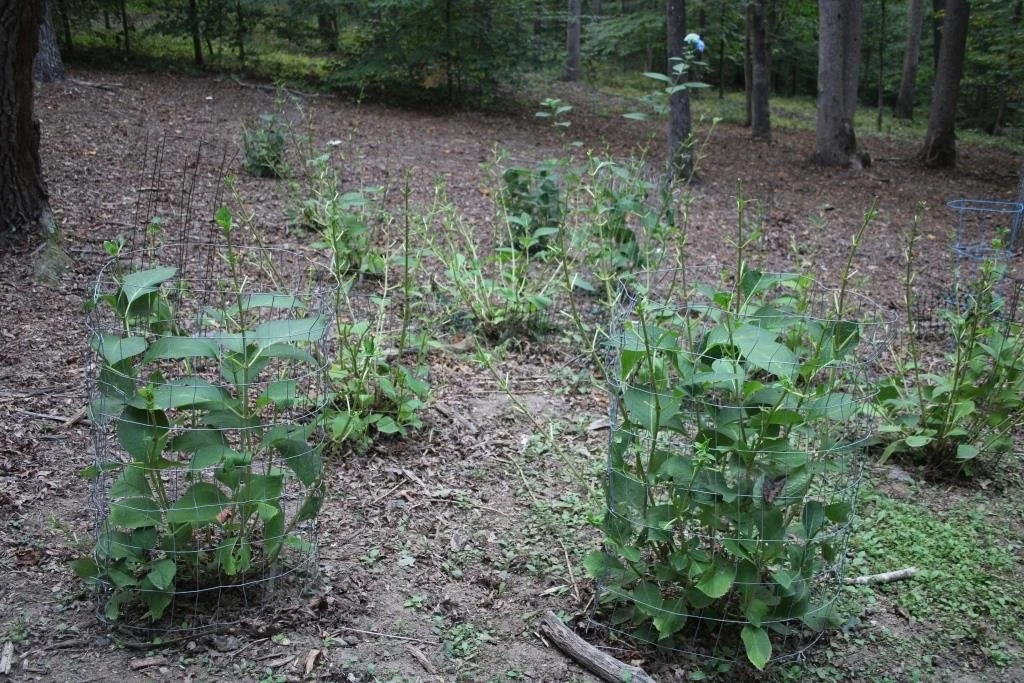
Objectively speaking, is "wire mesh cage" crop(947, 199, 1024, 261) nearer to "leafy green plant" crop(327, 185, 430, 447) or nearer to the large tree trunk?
the large tree trunk

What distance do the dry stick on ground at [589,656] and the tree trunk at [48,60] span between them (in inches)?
357

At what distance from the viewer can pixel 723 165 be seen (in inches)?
410

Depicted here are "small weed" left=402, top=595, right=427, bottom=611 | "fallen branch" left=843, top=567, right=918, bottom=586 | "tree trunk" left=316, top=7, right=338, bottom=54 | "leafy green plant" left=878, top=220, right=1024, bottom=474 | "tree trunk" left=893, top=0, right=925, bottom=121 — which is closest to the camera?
"small weed" left=402, top=595, right=427, bottom=611

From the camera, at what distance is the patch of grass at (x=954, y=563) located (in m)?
2.93

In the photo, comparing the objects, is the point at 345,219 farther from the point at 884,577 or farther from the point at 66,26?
the point at 66,26

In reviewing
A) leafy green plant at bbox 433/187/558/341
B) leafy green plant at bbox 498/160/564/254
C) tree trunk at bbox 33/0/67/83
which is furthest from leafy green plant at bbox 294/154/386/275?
tree trunk at bbox 33/0/67/83

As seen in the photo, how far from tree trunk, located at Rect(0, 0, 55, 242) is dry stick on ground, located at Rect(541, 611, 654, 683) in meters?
3.83

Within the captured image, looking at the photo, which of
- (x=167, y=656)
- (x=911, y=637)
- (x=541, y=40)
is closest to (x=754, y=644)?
(x=911, y=637)

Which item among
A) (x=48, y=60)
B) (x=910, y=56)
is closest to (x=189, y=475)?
(x=48, y=60)

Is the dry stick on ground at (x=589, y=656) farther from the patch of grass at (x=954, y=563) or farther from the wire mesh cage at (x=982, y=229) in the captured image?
the wire mesh cage at (x=982, y=229)

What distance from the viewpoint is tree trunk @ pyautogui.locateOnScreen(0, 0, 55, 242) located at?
4539 millimetres

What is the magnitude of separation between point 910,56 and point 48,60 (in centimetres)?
1434

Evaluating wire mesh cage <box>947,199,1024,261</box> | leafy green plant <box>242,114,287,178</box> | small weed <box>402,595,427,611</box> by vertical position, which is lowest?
small weed <box>402,595,427,611</box>

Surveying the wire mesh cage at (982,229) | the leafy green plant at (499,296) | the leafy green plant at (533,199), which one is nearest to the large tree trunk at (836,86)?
the wire mesh cage at (982,229)
